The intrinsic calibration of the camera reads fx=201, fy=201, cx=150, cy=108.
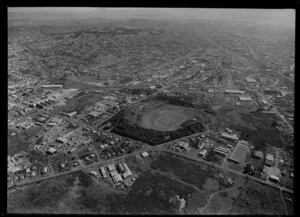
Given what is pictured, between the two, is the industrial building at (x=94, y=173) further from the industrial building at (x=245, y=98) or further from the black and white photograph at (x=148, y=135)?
the industrial building at (x=245, y=98)

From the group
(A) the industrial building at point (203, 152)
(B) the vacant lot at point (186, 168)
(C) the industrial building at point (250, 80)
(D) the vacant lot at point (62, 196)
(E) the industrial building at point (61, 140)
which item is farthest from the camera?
(C) the industrial building at point (250, 80)

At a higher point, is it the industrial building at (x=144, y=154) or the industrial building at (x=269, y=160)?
the industrial building at (x=144, y=154)

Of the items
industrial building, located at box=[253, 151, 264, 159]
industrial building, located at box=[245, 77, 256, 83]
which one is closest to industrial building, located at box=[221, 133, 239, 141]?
industrial building, located at box=[253, 151, 264, 159]

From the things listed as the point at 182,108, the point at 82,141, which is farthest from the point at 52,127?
the point at 182,108

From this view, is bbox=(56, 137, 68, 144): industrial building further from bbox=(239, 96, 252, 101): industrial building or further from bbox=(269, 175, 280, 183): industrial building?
bbox=(239, 96, 252, 101): industrial building

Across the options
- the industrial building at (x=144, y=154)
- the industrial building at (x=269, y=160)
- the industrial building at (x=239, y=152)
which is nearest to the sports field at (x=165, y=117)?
the industrial building at (x=144, y=154)
